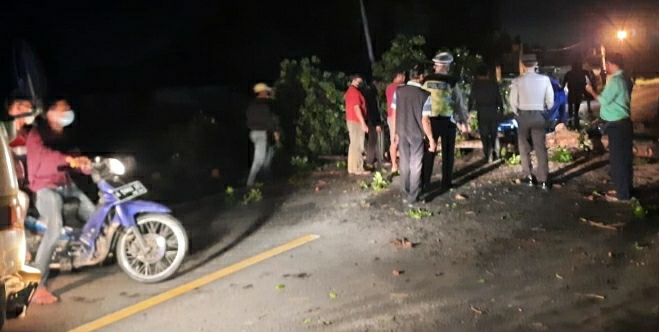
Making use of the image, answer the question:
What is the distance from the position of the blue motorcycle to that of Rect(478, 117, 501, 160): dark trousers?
6980 mm

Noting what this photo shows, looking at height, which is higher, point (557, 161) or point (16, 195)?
point (16, 195)

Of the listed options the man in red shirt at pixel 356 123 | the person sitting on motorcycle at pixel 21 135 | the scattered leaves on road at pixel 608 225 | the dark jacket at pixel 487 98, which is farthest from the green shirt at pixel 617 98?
the person sitting on motorcycle at pixel 21 135

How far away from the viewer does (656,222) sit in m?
8.80

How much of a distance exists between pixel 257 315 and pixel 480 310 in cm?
191

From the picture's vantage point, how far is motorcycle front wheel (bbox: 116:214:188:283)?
7590 millimetres

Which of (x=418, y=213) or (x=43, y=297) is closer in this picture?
(x=43, y=297)

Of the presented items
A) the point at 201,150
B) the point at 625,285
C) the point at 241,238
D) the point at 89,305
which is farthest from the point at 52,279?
the point at 201,150

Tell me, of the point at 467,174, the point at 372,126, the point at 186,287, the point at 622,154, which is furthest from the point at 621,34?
the point at 186,287

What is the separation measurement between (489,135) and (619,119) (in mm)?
3669

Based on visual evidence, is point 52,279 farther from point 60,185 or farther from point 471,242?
point 471,242

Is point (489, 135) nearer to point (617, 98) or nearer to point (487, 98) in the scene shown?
point (487, 98)

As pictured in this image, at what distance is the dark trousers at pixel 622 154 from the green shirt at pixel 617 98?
98 mm

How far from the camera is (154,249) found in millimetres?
7633

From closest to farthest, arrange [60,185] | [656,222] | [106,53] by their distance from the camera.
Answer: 1. [60,185]
2. [656,222]
3. [106,53]
